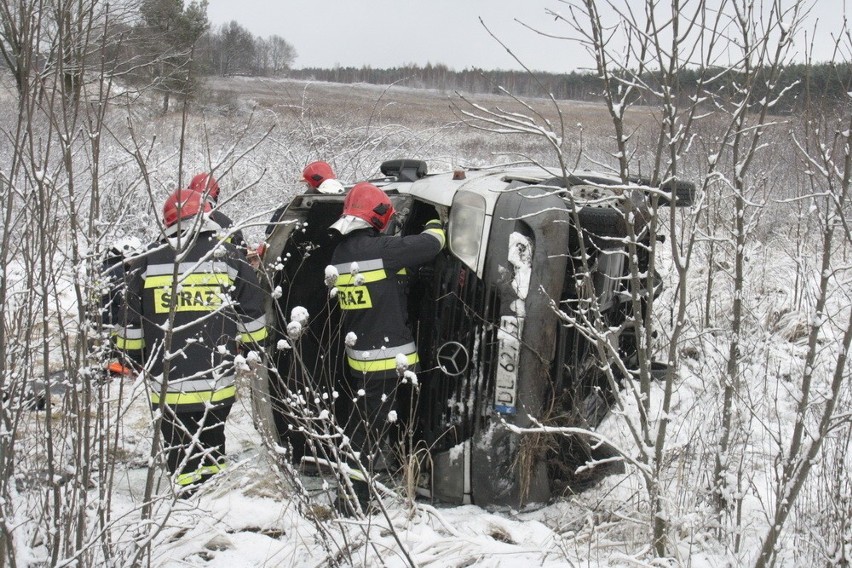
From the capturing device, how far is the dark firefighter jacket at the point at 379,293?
3986 millimetres

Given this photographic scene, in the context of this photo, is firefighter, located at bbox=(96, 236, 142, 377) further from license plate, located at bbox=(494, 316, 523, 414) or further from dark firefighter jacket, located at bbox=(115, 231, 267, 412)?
license plate, located at bbox=(494, 316, 523, 414)

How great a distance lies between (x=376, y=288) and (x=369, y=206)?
47cm

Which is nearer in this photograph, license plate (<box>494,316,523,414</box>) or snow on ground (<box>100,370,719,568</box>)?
snow on ground (<box>100,370,719,568</box>)

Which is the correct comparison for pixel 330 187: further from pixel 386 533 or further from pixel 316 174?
pixel 386 533

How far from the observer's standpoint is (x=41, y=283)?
2109 millimetres

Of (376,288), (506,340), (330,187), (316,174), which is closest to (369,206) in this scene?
(376,288)

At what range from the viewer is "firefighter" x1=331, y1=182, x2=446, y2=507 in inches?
158

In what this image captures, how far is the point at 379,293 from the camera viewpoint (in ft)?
13.4

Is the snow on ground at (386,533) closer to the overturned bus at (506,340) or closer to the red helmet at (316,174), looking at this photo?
the overturned bus at (506,340)

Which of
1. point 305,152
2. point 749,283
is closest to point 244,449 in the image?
point 749,283

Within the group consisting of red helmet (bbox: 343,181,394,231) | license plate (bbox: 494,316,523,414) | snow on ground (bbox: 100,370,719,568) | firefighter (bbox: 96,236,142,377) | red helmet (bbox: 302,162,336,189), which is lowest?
snow on ground (bbox: 100,370,719,568)

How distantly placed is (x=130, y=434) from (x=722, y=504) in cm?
371

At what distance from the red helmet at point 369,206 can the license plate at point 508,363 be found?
965mm

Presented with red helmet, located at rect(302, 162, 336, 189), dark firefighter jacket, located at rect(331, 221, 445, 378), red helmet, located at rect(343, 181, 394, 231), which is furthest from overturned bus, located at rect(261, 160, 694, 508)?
red helmet, located at rect(302, 162, 336, 189)
